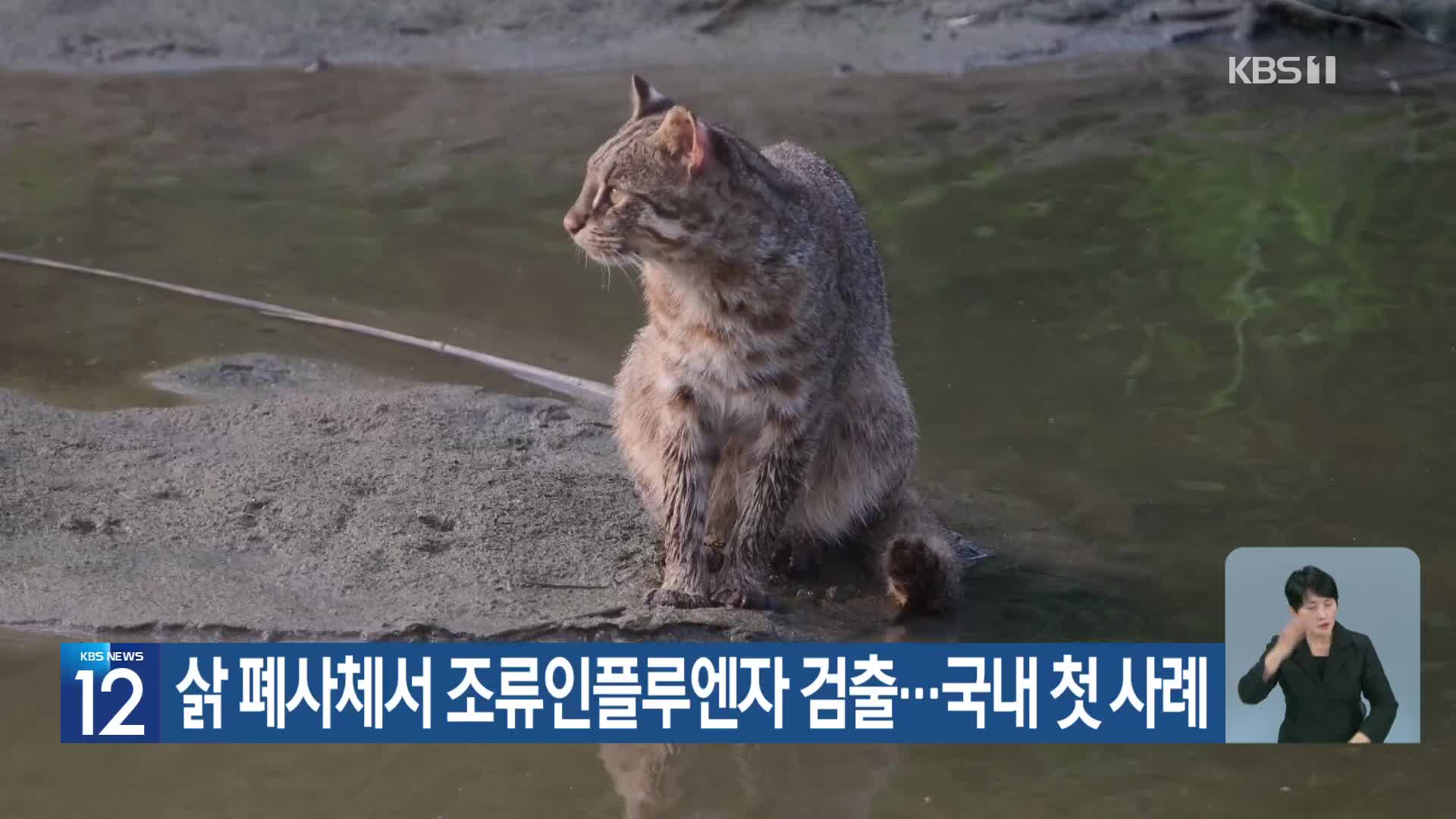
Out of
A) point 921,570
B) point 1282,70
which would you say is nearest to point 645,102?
point 921,570

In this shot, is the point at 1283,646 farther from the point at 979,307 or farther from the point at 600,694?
the point at 979,307

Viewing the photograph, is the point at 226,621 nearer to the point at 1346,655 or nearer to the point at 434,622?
the point at 434,622

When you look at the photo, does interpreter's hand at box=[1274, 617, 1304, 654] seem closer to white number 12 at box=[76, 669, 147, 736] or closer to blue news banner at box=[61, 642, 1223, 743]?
blue news banner at box=[61, 642, 1223, 743]

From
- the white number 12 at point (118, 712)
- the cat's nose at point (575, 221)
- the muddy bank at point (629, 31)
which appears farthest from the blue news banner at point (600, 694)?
the muddy bank at point (629, 31)

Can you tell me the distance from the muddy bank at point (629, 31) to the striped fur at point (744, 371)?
22.6 feet

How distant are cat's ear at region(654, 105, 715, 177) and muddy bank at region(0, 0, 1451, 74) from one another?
24.0ft

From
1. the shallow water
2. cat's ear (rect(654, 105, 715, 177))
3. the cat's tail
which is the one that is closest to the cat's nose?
cat's ear (rect(654, 105, 715, 177))

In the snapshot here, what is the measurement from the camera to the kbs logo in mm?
11984

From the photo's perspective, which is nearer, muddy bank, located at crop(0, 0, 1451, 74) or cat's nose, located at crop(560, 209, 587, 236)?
cat's nose, located at crop(560, 209, 587, 236)

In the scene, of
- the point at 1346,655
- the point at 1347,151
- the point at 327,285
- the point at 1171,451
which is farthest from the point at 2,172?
the point at 1346,655

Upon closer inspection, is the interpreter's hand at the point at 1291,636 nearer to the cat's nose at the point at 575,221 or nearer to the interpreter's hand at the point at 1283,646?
the interpreter's hand at the point at 1283,646

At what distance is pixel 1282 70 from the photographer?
12172 mm

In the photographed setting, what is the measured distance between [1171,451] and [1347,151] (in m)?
4.42

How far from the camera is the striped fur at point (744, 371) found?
16.6 ft
